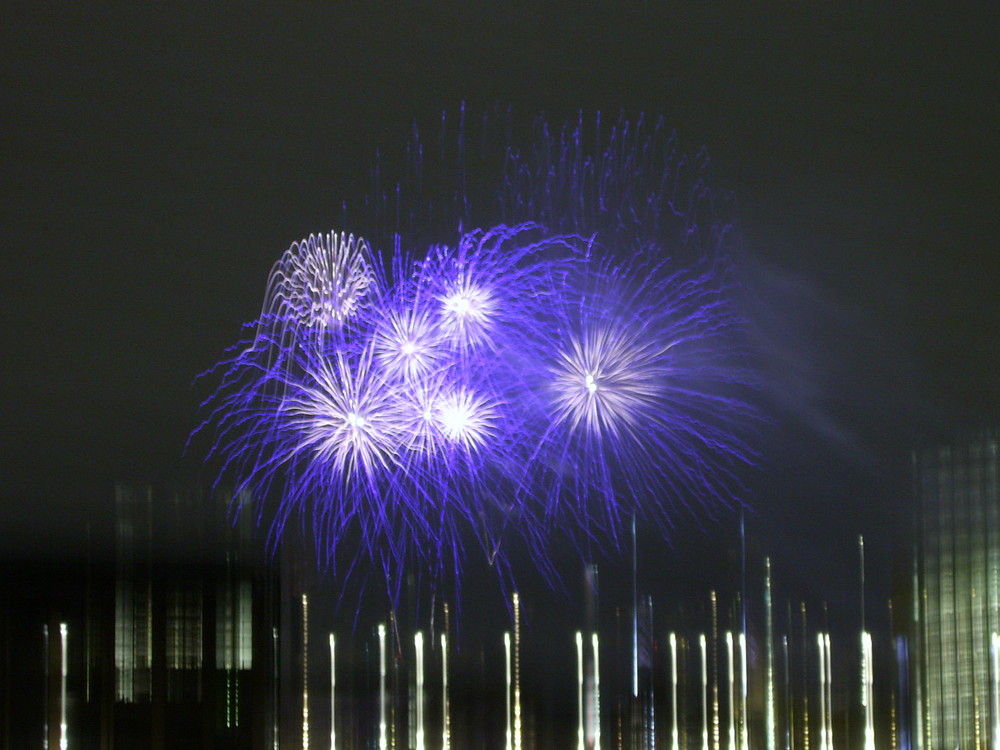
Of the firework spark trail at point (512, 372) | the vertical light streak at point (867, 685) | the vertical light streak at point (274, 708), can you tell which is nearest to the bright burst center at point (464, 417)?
the firework spark trail at point (512, 372)

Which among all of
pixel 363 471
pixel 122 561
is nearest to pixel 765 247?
pixel 363 471

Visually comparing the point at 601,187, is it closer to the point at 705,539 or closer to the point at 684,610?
the point at 705,539

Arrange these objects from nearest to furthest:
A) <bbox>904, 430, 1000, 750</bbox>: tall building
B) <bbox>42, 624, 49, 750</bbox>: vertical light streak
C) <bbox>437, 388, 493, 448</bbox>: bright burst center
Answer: <bbox>904, 430, 1000, 750</bbox>: tall building → <bbox>437, 388, 493, 448</bbox>: bright burst center → <bbox>42, 624, 49, 750</bbox>: vertical light streak

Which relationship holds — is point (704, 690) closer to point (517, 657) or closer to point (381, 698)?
point (517, 657)

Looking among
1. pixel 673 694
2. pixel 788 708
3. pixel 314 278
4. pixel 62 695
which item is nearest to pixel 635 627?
pixel 673 694

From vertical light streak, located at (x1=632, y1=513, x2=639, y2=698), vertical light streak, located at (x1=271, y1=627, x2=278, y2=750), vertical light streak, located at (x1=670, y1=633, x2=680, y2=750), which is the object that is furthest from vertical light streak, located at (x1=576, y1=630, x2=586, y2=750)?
vertical light streak, located at (x1=271, y1=627, x2=278, y2=750)

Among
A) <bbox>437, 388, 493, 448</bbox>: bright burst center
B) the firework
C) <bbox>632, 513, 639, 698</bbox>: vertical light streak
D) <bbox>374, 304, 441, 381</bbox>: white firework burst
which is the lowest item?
<bbox>632, 513, 639, 698</bbox>: vertical light streak

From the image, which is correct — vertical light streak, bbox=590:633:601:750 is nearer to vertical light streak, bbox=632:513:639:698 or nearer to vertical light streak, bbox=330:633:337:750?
vertical light streak, bbox=632:513:639:698
